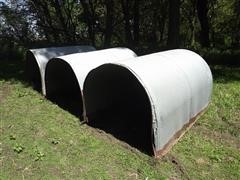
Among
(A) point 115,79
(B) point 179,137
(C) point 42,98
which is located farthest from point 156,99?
(C) point 42,98

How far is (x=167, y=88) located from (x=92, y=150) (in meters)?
1.49

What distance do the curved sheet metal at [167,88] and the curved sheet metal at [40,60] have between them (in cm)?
205

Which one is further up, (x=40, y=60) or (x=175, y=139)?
(x=40, y=60)

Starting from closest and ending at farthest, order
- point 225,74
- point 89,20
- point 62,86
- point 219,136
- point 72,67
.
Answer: point 219,136
point 72,67
point 62,86
point 225,74
point 89,20

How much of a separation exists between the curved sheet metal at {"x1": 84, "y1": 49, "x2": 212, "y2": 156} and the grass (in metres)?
0.30

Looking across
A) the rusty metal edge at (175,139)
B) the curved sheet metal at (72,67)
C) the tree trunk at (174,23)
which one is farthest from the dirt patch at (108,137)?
the tree trunk at (174,23)

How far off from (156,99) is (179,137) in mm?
1223

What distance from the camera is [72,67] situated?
24.8 ft

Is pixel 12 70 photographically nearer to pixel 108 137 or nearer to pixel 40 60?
pixel 40 60

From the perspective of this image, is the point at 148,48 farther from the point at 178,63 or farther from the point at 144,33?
the point at 144,33

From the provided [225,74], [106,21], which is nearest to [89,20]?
[106,21]

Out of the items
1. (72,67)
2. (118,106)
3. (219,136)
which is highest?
(72,67)

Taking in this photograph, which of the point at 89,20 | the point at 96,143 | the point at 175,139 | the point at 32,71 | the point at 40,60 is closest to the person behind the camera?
the point at 96,143

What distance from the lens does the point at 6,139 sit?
249 inches
